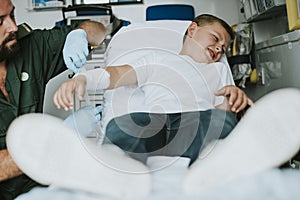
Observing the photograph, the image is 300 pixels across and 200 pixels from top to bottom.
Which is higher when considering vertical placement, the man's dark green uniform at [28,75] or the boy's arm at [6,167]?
the man's dark green uniform at [28,75]

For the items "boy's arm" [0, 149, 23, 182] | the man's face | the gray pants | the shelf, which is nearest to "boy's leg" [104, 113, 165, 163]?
the gray pants

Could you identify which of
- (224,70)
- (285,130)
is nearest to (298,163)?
(224,70)

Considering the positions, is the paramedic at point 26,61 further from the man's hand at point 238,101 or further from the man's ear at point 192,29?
the man's hand at point 238,101

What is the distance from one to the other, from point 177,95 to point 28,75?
1.61 ft

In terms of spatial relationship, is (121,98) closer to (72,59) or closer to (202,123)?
(72,59)

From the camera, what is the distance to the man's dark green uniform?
105 cm

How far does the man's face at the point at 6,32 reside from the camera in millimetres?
1128

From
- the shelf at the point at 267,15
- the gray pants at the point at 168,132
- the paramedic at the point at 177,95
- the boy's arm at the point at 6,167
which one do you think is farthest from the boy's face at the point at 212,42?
the shelf at the point at 267,15

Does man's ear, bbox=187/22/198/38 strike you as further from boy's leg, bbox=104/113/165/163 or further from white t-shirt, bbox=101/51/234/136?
boy's leg, bbox=104/113/165/163

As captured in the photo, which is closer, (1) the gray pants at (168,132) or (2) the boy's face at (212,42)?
(1) the gray pants at (168,132)

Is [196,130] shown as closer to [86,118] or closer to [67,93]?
[67,93]

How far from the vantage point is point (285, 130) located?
547mm

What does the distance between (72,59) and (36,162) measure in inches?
23.3

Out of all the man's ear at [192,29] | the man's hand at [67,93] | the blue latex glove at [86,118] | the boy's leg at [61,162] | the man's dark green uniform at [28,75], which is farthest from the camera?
the man's ear at [192,29]
